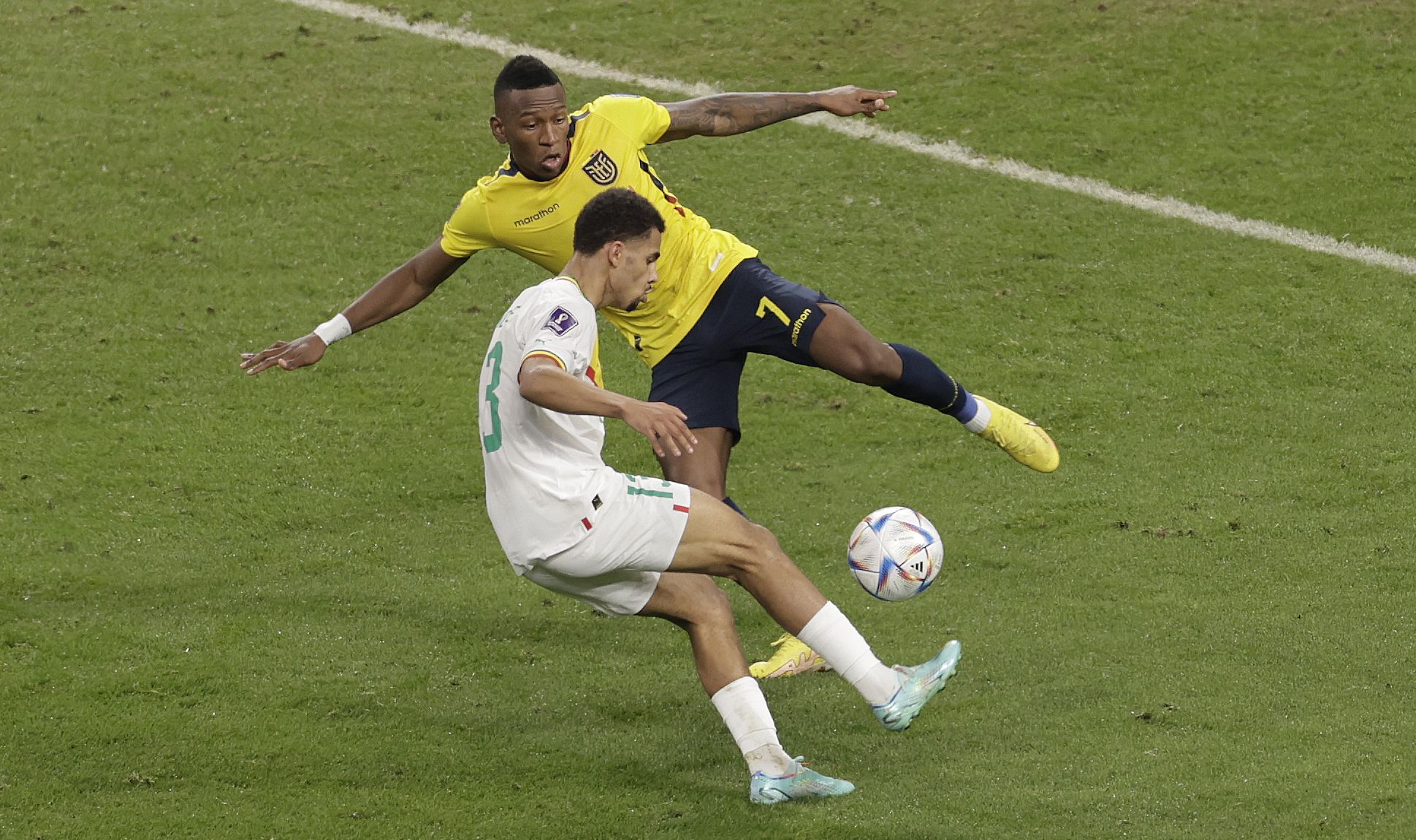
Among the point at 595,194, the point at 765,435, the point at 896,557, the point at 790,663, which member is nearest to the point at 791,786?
the point at 896,557

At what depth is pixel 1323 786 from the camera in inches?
215

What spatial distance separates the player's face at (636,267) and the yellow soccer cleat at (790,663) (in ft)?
6.80

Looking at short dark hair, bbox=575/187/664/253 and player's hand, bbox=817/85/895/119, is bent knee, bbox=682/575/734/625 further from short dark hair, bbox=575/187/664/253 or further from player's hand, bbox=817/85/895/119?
player's hand, bbox=817/85/895/119

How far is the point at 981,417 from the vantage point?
739cm

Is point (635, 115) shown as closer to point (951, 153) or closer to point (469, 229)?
point (469, 229)

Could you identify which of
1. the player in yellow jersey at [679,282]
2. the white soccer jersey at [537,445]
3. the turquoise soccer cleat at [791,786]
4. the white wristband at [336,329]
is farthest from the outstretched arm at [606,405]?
the white wristband at [336,329]

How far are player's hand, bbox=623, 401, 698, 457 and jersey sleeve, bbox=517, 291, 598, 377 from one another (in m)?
0.40

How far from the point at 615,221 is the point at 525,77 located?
1.53m

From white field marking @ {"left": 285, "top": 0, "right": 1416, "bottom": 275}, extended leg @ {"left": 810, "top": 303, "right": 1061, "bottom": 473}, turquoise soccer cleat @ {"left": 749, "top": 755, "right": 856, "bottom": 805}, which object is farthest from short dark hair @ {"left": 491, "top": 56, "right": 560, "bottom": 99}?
white field marking @ {"left": 285, "top": 0, "right": 1416, "bottom": 275}

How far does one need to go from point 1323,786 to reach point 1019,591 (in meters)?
2.23

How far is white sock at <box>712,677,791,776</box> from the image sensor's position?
557 cm

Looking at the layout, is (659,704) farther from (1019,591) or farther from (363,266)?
(363,266)

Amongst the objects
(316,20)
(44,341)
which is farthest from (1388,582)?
(316,20)

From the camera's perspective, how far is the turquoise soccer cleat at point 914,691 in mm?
5605
